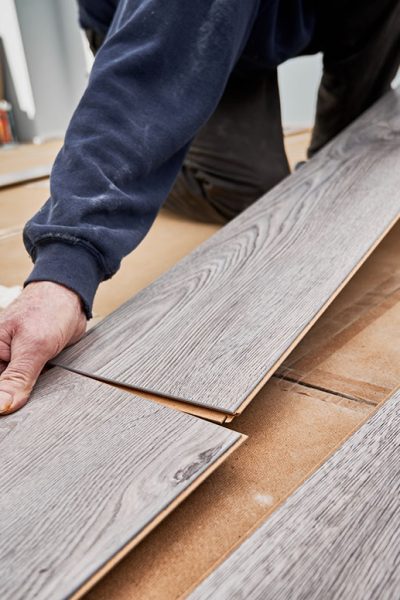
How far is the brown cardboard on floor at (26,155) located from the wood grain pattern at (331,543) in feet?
11.5

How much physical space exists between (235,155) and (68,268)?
1232mm

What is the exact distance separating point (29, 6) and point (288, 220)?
5018mm

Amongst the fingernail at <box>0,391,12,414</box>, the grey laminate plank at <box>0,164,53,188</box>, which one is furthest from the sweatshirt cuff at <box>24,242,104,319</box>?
the grey laminate plank at <box>0,164,53,188</box>

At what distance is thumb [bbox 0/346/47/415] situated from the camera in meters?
0.92

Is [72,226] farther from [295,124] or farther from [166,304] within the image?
[295,124]

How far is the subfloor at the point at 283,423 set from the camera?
71 centimetres

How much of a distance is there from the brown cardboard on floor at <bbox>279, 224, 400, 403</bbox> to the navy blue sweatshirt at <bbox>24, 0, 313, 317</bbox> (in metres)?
0.44

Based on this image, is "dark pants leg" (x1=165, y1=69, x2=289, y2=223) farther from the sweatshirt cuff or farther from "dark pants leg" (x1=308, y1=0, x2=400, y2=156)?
the sweatshirt cuff

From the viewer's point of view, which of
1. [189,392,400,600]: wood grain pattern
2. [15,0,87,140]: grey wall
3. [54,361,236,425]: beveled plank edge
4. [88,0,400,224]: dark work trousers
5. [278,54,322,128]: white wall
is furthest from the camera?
[15,0,87,140]: grey wall

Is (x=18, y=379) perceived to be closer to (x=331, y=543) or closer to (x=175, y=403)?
(x=175, y=403)

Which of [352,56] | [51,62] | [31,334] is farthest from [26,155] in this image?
[31,334]

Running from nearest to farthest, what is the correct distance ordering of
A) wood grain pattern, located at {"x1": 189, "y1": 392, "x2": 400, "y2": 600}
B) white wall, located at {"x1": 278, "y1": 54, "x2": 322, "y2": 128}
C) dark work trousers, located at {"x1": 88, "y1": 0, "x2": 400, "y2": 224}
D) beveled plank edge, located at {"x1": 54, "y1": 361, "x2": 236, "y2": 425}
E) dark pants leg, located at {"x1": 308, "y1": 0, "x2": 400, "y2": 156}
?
wood grain pattern, located at {"x1": 189, "y1": 392, "x2": 400, "y2": 600} → beveled plank edge, located at {"x1": 54, "y1": 361, "x2": 236, "y2": 425} → dark pants leg, located at {"x1": 308, "y1": 0, "x2": 400, "y2": 156} → dark work trousers, located at {"x1": 88, "y1": 0, "x2": 400, "y2": 224} → white wall, located at {"x1": 278, "y1": 54, "x2": 322, "y2": 128}

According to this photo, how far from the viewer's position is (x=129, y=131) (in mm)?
1178

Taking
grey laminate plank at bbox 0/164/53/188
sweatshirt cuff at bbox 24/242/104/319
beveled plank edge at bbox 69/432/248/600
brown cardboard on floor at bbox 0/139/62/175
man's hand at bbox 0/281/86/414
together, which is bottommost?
brown cardboard on floor at bbox 0/139/62/175
